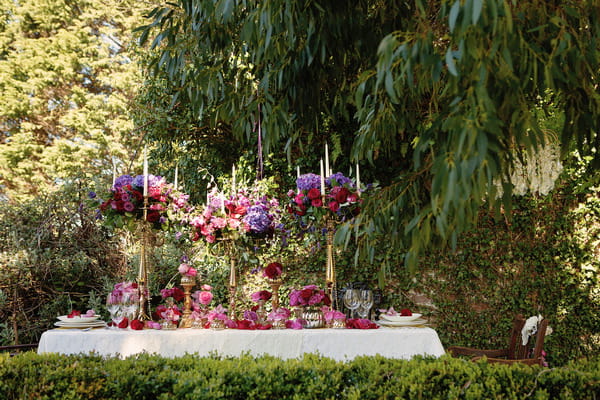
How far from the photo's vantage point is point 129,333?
285 centimetres

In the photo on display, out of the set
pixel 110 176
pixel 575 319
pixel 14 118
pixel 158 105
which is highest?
pixel 14 118

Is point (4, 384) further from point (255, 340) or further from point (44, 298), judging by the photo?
point (44, 298)

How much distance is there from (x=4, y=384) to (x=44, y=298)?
3.83 m

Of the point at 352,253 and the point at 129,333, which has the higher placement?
the point at 352,253

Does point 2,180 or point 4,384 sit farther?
point 2,180

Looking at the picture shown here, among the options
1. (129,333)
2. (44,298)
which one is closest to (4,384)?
(129,333)

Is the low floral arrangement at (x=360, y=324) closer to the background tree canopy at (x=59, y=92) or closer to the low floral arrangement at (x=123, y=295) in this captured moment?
the low floral arrangement at (x=123, y=295)

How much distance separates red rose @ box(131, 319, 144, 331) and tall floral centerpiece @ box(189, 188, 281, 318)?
0.55 m

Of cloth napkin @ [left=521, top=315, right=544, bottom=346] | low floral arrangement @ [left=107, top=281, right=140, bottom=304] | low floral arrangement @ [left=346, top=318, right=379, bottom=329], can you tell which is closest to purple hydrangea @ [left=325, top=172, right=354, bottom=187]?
low floral arrangement @ [left=346, top=318, right=379, bottom=329]

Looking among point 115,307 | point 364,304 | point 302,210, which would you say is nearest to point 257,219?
point 302,210

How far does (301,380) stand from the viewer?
1.88m

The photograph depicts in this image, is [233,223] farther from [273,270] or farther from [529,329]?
[529,329]

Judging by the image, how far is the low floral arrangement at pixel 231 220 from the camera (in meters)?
3.06

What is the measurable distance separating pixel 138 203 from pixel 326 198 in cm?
118
